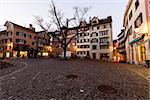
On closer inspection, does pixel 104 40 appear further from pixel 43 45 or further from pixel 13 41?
pixel 13 41

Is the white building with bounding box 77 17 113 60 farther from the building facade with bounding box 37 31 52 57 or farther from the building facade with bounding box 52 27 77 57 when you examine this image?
the building facade with bounding box 37 31 52 57

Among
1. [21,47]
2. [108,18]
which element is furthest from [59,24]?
[108,18]

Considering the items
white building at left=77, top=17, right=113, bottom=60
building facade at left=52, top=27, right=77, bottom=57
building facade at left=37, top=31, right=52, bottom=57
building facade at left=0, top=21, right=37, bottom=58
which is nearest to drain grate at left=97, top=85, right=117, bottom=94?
white building at left=77, top=17, right=113, bottom=60

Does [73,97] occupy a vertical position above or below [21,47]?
below

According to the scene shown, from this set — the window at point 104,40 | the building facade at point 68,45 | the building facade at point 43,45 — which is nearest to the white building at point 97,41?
the window at point 104,40

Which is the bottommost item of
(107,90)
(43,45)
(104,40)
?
(107,90)

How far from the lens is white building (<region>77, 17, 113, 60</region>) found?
151ft

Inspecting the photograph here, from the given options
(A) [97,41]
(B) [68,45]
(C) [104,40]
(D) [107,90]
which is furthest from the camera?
(B) [68,45]

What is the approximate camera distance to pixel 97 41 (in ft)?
160

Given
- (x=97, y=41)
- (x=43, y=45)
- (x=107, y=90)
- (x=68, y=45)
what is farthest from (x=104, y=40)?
(x=107, y=90)

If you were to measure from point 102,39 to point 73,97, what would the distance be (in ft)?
147

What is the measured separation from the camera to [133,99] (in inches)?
195

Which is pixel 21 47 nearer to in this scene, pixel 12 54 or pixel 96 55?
pixel 12 54

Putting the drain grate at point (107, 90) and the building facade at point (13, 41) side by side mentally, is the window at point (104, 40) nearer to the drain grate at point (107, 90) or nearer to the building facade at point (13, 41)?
the building facade at point (13, 41)
